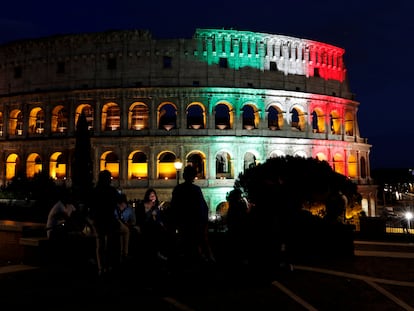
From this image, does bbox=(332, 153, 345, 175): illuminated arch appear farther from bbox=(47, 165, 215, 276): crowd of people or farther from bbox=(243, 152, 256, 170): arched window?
bbox=(47, 165, 215, 276): crowd of people

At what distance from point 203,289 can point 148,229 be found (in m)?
1.65

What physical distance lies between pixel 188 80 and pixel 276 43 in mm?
8176

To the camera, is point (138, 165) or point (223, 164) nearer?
point (138, 165)

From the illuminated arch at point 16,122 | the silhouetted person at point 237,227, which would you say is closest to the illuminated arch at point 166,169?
the illuminated arch at point 16,122

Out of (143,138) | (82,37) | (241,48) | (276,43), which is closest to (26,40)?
(82,37)

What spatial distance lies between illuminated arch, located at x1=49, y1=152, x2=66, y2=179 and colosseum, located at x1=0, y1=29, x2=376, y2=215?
103 millimetres

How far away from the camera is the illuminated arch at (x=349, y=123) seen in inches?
1598

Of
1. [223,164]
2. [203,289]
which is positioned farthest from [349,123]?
[203,289]

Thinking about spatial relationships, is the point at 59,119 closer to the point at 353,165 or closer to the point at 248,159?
the point at 248,159

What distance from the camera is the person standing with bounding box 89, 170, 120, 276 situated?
24.1 ft

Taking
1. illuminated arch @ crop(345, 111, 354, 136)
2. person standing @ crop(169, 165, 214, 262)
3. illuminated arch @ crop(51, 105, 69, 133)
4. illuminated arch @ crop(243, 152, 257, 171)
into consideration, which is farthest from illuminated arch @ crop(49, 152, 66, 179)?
person standing @ crop(169, 165, 214, 262)

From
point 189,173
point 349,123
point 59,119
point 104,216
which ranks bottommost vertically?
point 104,216

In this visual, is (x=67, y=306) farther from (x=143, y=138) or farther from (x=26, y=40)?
(x=26, y=40)

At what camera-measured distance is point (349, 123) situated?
40750mm
